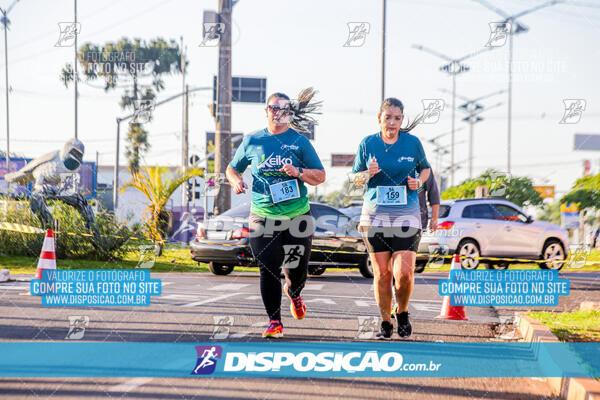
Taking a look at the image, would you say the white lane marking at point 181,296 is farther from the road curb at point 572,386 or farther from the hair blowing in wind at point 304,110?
the road curb at point 572,386

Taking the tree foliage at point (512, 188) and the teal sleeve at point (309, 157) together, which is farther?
the tree foliage at point (512, 188)

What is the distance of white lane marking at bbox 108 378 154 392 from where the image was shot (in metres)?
4.31

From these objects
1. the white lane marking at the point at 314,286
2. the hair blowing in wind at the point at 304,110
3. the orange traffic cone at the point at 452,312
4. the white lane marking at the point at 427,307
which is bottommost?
the white lane marking at the point at 314,286

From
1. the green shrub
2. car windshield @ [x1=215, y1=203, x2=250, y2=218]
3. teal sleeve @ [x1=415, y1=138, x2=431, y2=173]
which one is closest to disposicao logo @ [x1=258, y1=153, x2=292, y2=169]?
teal sleeve @ [x1=415, y1=138, x2=431, y2=173]

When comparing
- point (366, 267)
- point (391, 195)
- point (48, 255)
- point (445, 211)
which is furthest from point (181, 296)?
point (445, 211)

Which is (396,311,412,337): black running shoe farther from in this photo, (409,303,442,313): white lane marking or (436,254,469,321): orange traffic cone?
(409,303,442,313): white lane marking

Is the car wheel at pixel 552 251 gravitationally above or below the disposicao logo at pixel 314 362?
below

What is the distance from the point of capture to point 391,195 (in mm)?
6082

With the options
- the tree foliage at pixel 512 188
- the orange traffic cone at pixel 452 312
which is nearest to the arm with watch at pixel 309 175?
the orange traffic cone at pixel 452 312

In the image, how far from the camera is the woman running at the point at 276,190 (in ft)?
19.3

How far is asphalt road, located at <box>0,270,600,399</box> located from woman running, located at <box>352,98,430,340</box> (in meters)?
0.63

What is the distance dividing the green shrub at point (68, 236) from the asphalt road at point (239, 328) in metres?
3.93

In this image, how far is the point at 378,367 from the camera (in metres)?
5.18

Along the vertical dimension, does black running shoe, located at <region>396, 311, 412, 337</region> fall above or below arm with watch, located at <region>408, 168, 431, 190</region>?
below
